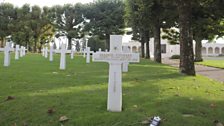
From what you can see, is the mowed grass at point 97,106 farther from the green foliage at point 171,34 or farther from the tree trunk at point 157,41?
the green foliage at point 171,34

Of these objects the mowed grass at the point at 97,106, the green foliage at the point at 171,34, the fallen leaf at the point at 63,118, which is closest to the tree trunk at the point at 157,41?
the green foliage at the point at 171,34

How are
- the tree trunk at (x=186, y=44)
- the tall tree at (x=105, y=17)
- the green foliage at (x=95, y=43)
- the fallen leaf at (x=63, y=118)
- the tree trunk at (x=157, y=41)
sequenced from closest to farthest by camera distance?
1. the fallen leaf at (x=63, y=118)
2. the tree trunk at (x=186, y=44)
3. the tree trunk at (x=157, y=41)
4. the tall tree at (x=105, y=17)
5. the green foliage at (x=95, y=43)

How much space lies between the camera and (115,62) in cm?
724

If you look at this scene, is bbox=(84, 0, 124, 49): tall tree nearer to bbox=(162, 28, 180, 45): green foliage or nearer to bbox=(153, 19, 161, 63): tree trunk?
bbox=(162, 28, 180, 45): green foliage

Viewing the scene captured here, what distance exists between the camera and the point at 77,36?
225 feet

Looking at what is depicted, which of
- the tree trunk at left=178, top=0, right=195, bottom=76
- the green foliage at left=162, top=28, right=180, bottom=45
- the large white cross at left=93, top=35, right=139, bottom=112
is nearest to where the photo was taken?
the large white cross at left=93, top=35, right=139, bottom=112

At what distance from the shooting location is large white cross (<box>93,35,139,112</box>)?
719 centimetres

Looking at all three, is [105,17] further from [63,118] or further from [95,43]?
[63,118]

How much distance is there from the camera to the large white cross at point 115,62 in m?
7.19

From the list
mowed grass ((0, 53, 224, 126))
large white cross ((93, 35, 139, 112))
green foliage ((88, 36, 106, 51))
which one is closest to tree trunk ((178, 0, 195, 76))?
mowed grass ((0, 53, 224, 126))

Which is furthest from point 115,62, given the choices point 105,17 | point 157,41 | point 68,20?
point 68,20

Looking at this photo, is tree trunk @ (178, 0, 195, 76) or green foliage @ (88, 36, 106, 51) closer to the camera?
tree trunk @ (178, 0, 195, 76)

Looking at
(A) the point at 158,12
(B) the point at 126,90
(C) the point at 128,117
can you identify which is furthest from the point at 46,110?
(A) the point at 158,12

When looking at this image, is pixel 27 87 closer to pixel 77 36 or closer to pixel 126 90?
pixel 126 90
